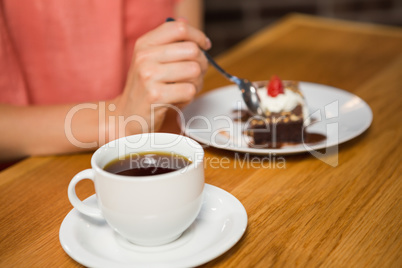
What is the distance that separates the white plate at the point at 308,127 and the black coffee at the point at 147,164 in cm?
23

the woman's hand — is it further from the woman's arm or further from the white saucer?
the white saucer

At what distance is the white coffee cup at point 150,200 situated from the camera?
653 mm

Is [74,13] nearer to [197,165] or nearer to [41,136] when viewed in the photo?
[41,136]

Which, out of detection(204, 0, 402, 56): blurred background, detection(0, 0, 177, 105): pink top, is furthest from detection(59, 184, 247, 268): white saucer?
detection(204, 0, 402, 56): blurred background

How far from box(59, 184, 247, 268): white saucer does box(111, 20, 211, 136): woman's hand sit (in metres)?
0.31

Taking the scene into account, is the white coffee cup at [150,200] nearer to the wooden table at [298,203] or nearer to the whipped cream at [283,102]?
the wooden table at [298,203]

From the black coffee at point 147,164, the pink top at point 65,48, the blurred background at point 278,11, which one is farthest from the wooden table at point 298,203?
the blurred background at point 278,11

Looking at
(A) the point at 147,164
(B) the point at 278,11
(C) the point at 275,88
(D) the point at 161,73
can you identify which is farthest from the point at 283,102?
(B) the point at 278,11

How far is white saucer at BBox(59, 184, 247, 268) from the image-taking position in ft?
2.14

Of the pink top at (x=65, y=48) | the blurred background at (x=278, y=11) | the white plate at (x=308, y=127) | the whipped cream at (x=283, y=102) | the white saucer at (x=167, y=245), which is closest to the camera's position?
the white saucer at (x=167, y=245)

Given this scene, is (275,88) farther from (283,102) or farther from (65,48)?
(65,48)

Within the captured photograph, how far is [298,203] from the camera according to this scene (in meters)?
0.83

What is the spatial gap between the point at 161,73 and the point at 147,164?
0.32 m

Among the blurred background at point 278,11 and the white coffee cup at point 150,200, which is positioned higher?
the white coffee cup at point 150,200
